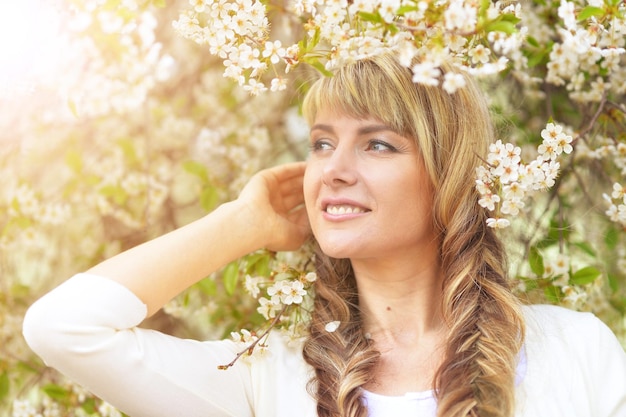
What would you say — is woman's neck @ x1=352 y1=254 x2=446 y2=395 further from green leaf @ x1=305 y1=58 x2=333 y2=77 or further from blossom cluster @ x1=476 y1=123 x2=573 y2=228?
green leaf @ x1=305 y1=58 x2=333 y2=77

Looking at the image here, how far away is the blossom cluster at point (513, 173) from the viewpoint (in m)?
1.64

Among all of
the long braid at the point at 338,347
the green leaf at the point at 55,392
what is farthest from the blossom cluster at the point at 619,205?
the green leaf at the point at 55,392

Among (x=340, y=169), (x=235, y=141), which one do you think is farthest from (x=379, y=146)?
(x=235, y=141)

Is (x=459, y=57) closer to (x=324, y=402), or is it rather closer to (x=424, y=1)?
(x=424, y=1)

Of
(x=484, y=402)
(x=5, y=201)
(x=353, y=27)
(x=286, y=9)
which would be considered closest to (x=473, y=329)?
(x=484, y=402)

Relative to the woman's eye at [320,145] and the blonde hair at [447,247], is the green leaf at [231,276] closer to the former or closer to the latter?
the blonde hair at [447,247]

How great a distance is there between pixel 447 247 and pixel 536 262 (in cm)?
38

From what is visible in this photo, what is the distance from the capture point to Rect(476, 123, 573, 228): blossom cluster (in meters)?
1.64

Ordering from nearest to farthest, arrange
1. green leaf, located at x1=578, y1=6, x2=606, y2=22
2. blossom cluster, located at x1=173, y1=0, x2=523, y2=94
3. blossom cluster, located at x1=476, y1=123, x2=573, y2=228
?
blossom cluster, located at x1=173, y1=0, x2=523, y2=94 → green leaf, located at x1=578, y1=6, x2=606, y2=22 → blossom cluster, located at x1=476, y1=123, x2=573, y2=228

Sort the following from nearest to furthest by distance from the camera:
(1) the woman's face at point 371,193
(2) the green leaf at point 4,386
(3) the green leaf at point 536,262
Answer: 1. (1) the woman's face at point 371,193
2. (3) the green leaf at point 536,262
3. (2) the green leaf at point 4,386

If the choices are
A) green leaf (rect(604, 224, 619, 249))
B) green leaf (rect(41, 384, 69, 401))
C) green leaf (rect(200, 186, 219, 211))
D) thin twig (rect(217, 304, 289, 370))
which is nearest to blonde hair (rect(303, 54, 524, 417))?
thin twig (rect(217, 304, 289, 370))

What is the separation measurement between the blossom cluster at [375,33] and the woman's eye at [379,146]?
19 cm

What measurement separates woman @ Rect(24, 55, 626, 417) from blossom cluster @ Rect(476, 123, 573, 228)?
0.13m

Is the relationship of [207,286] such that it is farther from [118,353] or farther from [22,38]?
[22,38]
